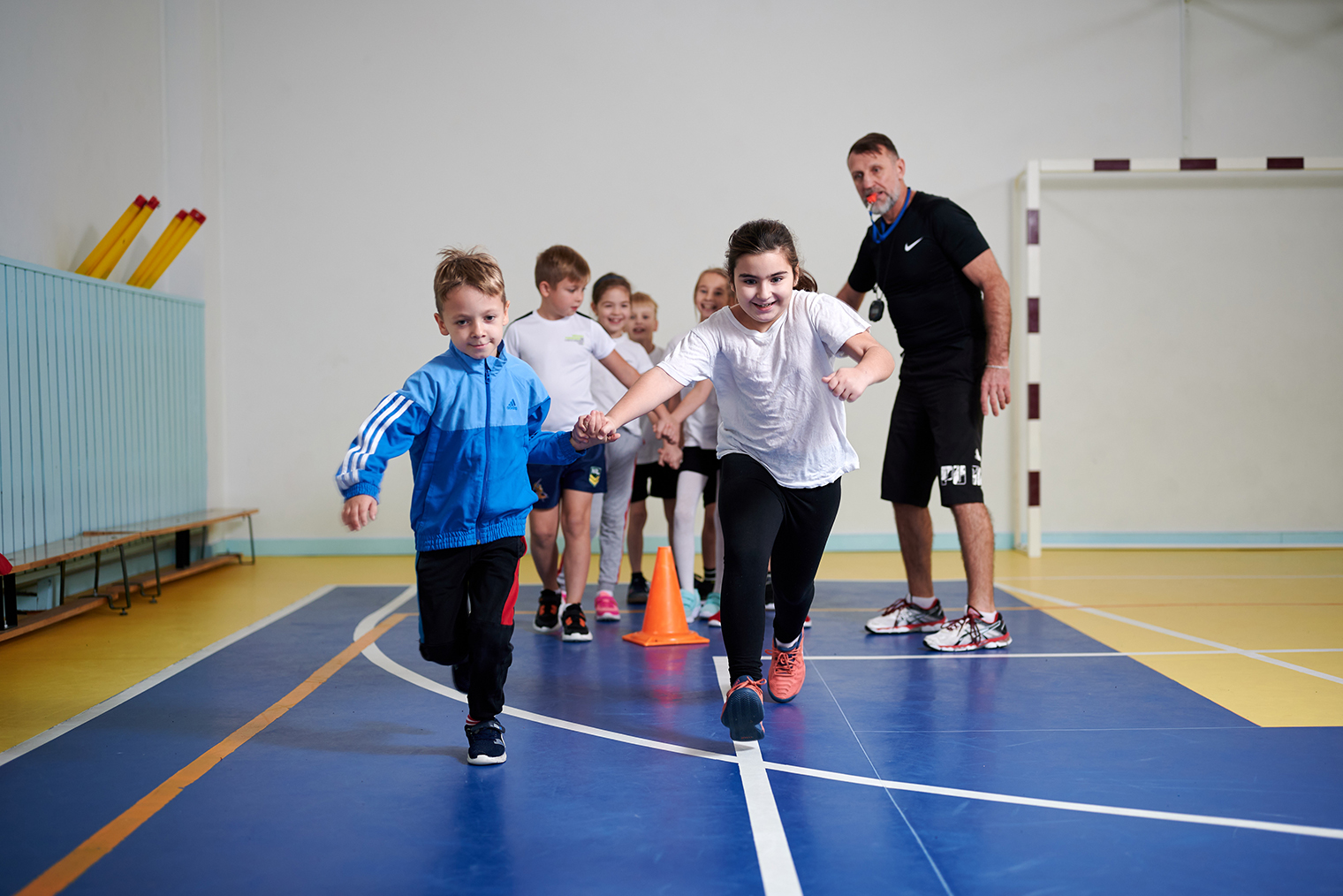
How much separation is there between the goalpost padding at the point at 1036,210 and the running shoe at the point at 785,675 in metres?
4.26

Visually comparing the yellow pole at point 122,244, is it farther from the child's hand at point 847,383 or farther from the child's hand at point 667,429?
the child's hand at point 847,383

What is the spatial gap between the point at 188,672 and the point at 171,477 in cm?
321

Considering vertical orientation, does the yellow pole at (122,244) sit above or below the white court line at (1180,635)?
above

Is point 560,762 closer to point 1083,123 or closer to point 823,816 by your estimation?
point 823,816

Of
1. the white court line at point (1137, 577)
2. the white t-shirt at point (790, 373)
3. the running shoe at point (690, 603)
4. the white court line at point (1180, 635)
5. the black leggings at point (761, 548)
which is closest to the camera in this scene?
the black leggings at point (761, 548)

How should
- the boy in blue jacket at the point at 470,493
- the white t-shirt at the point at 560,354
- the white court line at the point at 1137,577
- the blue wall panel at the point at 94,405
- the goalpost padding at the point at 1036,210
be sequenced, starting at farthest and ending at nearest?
the goalpost padding at the point at 1036,210, the white court line at the point at 1137,577, the blue wall panel at the point at 94,405, the white t-shirt at the point at 560,354, the boy in blue jacket at the point at 470,493

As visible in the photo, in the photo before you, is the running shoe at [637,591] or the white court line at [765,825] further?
the running shoe at [637,591]

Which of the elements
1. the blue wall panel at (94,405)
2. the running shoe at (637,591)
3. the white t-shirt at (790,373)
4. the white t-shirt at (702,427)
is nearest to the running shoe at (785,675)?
the white t-shirt at (790,373)

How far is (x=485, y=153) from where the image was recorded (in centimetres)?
721

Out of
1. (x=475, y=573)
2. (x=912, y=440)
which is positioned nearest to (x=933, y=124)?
(x=912, y=440)

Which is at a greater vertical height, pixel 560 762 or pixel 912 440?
pixel 912 440

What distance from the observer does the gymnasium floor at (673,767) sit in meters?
1.94

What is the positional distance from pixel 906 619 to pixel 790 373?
1.82m

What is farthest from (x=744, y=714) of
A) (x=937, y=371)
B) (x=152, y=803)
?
(x=937, y=371)
